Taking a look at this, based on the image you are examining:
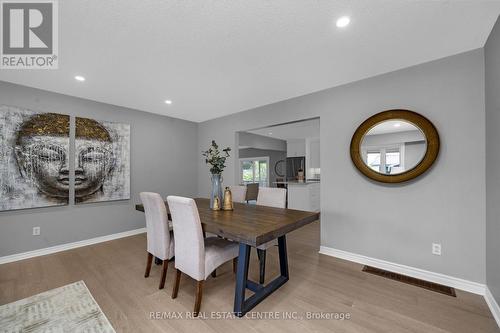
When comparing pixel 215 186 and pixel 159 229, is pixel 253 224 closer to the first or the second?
pixel 215 186

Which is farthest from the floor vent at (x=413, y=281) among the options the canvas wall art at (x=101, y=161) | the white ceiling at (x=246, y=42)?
the canvas wall art at (x=101, y=161)

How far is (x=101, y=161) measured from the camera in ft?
11.4

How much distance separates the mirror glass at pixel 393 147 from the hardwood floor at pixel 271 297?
1285 millimetres

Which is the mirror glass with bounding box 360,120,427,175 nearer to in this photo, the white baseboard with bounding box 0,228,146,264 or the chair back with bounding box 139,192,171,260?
the chair back with bounding box 139,192,171,260

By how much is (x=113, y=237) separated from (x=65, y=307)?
77.9 inches

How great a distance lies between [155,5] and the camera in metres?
1.50

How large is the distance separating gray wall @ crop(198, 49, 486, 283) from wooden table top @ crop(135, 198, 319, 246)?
0.95 meters

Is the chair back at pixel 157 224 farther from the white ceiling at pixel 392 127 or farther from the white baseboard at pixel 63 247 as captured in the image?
the white ceiling at pixel 392 127

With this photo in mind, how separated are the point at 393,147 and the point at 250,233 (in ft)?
6.56

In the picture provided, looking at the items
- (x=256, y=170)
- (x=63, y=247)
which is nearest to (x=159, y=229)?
(x=63, y=247)

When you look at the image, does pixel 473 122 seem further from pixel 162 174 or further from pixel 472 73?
pixel 162 174

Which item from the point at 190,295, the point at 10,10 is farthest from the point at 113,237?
the point at 10,10

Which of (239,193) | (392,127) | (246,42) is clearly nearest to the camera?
(246,42)

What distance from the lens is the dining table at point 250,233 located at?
5.14 ft
